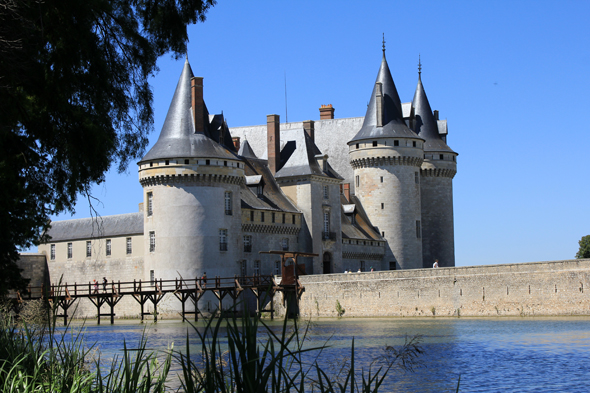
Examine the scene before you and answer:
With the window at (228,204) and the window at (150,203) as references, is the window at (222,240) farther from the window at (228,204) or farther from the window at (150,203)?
the window at (150,203)

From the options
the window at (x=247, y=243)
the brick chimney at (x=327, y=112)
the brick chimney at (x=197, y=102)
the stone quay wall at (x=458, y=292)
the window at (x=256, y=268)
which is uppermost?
the brick chimney at (x=327, y=112)

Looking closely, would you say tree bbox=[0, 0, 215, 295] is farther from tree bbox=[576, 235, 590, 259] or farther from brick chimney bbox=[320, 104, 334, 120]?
tree bbox=[576, 235, 590, 259]

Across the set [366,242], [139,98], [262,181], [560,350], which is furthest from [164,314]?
[139,98]

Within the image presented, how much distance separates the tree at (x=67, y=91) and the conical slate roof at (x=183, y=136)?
23.6 m

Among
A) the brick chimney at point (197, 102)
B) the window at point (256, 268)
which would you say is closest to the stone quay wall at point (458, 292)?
the window at point (256, 268)

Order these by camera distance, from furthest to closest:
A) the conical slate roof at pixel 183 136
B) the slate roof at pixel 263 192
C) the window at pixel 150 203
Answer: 1. the slate roof at pixel 263 192
2. the window at pixel 150 203
3. the conical slate roof at pixel 183 136

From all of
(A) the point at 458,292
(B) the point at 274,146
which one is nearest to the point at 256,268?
(B) the point at 274,146

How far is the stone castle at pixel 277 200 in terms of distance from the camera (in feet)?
119

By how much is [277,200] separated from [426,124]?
11189 mm

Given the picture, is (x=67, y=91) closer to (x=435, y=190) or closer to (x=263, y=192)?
(x=263, y=192)

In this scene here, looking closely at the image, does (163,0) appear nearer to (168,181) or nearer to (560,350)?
(560,350)

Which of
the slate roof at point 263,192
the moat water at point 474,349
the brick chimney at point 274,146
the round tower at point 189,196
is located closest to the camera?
the moat water at point 474,349

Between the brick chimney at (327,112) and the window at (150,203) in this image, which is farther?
the brick chimney at (327,112)

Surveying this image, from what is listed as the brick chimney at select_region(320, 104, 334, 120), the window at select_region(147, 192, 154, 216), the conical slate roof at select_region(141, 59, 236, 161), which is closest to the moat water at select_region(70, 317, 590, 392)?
the window at select_region(147, 192, 154, 216)
